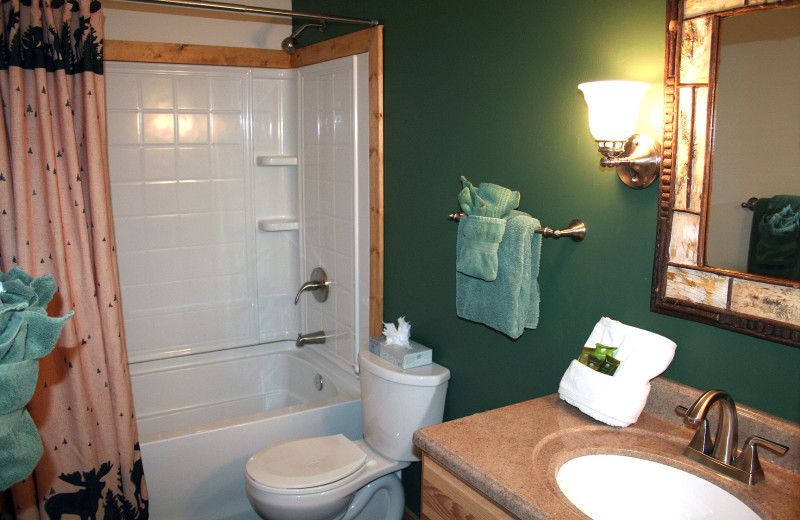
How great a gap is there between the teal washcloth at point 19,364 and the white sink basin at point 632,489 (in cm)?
98

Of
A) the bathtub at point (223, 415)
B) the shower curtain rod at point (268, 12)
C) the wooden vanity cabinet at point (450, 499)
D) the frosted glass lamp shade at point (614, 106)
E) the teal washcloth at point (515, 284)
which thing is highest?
the shower curtain rod at point (268, 12)

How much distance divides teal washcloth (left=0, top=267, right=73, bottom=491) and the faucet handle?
1.29m

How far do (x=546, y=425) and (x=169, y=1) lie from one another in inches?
74.9

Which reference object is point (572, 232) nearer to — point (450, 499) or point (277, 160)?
point (450, 499)

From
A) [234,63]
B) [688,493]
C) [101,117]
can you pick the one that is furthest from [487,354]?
[234,63]

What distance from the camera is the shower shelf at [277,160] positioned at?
315cm

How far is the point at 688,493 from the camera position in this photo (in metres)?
1.29

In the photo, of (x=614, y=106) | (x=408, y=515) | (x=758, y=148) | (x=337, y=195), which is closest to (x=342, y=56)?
(x=337, y=195)

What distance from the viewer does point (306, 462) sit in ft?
7.18

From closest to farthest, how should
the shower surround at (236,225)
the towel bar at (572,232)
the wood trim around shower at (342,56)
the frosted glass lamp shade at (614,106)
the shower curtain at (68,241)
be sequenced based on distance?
the frosted glass lamp shade at (614,106) → the towel bar at (572,232) → the shower curtain at (68,241) → the wood trim around shower at (342,56) → the shower surround at (236,225)

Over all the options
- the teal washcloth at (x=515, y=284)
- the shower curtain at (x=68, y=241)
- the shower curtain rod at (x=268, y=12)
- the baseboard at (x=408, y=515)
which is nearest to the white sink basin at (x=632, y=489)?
the teal washcloth at (x=515, y=284)

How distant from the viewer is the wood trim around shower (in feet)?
8.25

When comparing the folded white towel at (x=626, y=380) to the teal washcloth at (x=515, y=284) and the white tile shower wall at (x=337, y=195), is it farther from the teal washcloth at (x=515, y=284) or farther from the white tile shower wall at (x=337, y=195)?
the white tile shower wall at (x=337, y=195)

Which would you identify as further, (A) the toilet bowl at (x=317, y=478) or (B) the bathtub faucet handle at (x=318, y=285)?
(B) the bathtub faucet handle at (x=318, y=285)
